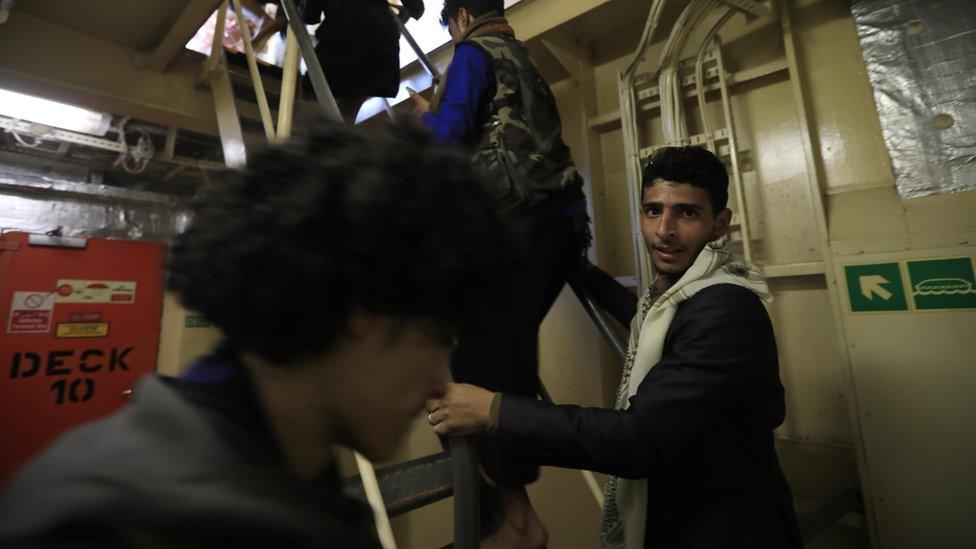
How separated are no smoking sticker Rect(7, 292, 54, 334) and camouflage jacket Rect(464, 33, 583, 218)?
2694 mm

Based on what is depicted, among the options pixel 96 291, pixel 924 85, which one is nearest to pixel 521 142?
pixel 924 85

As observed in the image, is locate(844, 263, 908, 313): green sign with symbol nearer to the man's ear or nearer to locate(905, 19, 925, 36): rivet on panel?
the man's ear

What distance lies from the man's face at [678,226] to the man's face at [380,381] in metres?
0.94

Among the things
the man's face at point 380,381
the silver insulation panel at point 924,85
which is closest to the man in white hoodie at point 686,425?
the man's face at point 380,381

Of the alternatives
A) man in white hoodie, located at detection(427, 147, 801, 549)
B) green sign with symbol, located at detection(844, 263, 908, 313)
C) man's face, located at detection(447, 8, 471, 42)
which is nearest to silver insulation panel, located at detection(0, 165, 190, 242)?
man's face, located at detection(447, 8, 471, 42)

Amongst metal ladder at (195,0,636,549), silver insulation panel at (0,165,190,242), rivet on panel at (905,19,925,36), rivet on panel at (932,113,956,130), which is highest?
rivet on panel at (905,19,925,36)

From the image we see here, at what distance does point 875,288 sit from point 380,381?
1690 millimetres

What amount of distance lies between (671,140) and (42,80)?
2.26 metres

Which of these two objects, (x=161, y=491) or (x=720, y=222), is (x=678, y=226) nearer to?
(x=720, y=222)

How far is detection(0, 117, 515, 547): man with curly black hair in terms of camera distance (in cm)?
32

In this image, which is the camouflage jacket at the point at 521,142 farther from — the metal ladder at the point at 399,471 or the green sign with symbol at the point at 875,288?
the green sign with symbol at the point at 875,288

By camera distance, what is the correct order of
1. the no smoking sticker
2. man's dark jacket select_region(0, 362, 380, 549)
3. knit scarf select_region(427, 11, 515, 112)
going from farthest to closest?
the no smoking sticker → knit scarf select_region(427, 11, 515, 112) → man's dark jacket select_region(0, 362, 380, 549)

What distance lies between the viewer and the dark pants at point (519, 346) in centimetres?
103

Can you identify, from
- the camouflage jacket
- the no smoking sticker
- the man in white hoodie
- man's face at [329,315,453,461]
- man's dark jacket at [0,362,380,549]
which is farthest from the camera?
the no smoking sticker
